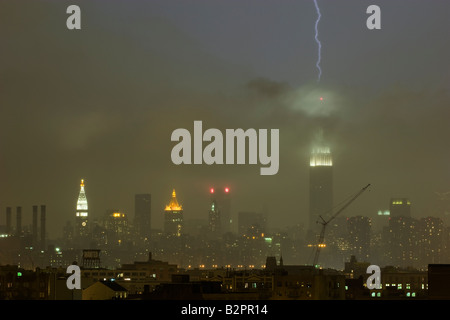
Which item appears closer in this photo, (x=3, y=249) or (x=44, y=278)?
(x=44, y=278)
